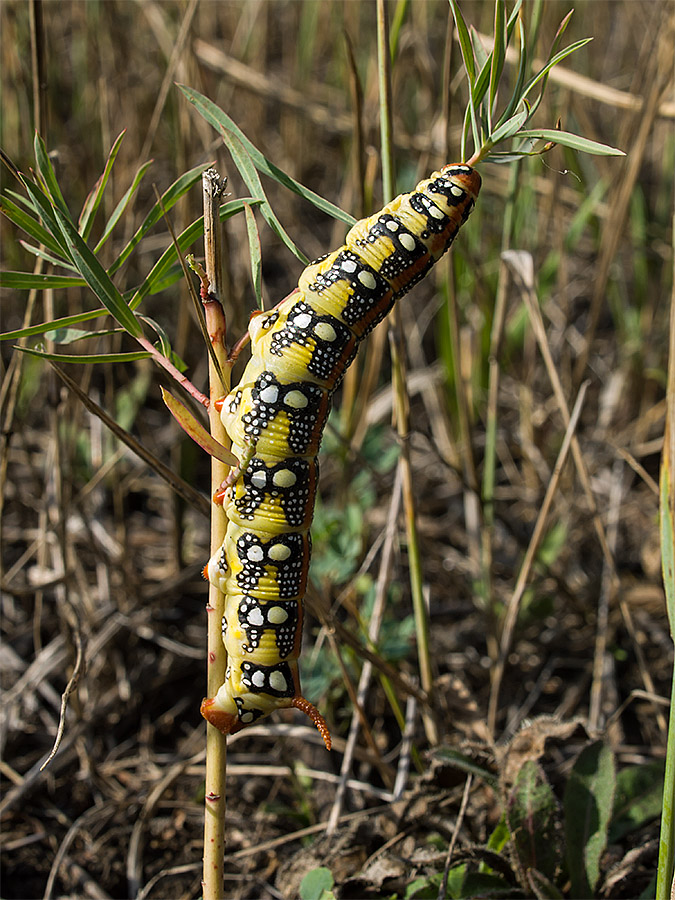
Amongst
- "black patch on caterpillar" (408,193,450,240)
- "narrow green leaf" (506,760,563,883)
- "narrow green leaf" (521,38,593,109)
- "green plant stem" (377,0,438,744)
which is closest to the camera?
"narrow green leaf" (521,38,593,109)

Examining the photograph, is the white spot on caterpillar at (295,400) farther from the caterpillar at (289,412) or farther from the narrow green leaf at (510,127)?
the narrow green leaf at (510,127)

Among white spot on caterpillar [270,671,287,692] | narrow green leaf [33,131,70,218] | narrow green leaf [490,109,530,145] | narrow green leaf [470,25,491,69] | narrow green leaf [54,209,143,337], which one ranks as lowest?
white spot on caterpillar [270,671,287,692]

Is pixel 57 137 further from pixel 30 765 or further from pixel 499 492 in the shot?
pixel 30 765

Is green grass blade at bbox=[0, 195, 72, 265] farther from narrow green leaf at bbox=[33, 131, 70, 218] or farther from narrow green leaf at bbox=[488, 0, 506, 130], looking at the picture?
narrow green leaf at bbox=[488, 0, 506, 130]

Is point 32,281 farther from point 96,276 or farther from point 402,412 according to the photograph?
point 402,412

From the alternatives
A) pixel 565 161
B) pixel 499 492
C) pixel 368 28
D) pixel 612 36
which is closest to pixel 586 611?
pixel 499 492

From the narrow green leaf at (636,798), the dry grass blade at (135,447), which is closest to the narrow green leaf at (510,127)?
the dry grass blade at (135,447)

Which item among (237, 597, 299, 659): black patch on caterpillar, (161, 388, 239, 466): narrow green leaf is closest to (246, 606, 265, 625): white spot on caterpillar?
(237, 597, 299, 659): black patch on caterpillar
